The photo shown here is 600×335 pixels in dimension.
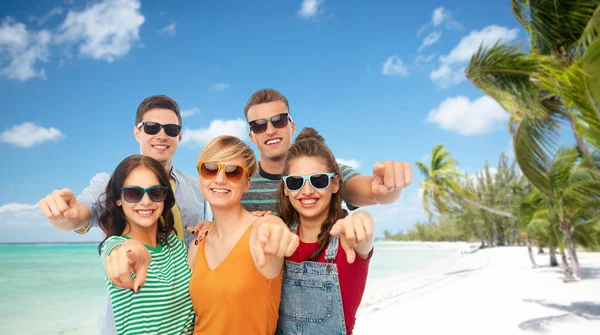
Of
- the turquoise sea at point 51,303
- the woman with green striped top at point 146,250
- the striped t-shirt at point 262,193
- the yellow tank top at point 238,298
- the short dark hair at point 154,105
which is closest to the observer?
the yellow tank top at point 238,298

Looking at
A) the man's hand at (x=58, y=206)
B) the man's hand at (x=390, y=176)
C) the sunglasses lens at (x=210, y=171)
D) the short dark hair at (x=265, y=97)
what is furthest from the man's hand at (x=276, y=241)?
the short dark hair at (x=265, y=97)

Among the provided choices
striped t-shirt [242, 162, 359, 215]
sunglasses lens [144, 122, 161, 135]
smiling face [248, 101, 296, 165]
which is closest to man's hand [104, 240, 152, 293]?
striped t-shirt [242, 162, 359, 215]

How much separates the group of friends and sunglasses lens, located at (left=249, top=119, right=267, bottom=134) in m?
0.54

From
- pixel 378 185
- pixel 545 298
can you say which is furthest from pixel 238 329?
pixel 545 298

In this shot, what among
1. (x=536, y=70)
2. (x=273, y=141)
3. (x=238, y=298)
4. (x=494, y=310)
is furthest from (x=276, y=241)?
(x=494, y=310)

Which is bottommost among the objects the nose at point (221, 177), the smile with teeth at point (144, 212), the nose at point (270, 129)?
the smile with teeth at point (144, 212)

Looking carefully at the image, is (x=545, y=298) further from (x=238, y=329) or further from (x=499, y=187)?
(x=499, y=187)

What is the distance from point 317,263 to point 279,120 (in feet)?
4.42

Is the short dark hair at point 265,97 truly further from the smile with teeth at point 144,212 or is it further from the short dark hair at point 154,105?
the smile with teeth at point 144,212

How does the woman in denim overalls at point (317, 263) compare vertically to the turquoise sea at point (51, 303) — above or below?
above

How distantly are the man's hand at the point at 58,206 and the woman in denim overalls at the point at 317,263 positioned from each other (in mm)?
1136

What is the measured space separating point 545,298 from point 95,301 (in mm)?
17823

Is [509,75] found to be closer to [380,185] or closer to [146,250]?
[380,185]

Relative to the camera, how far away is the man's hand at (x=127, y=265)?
171 centimetres
